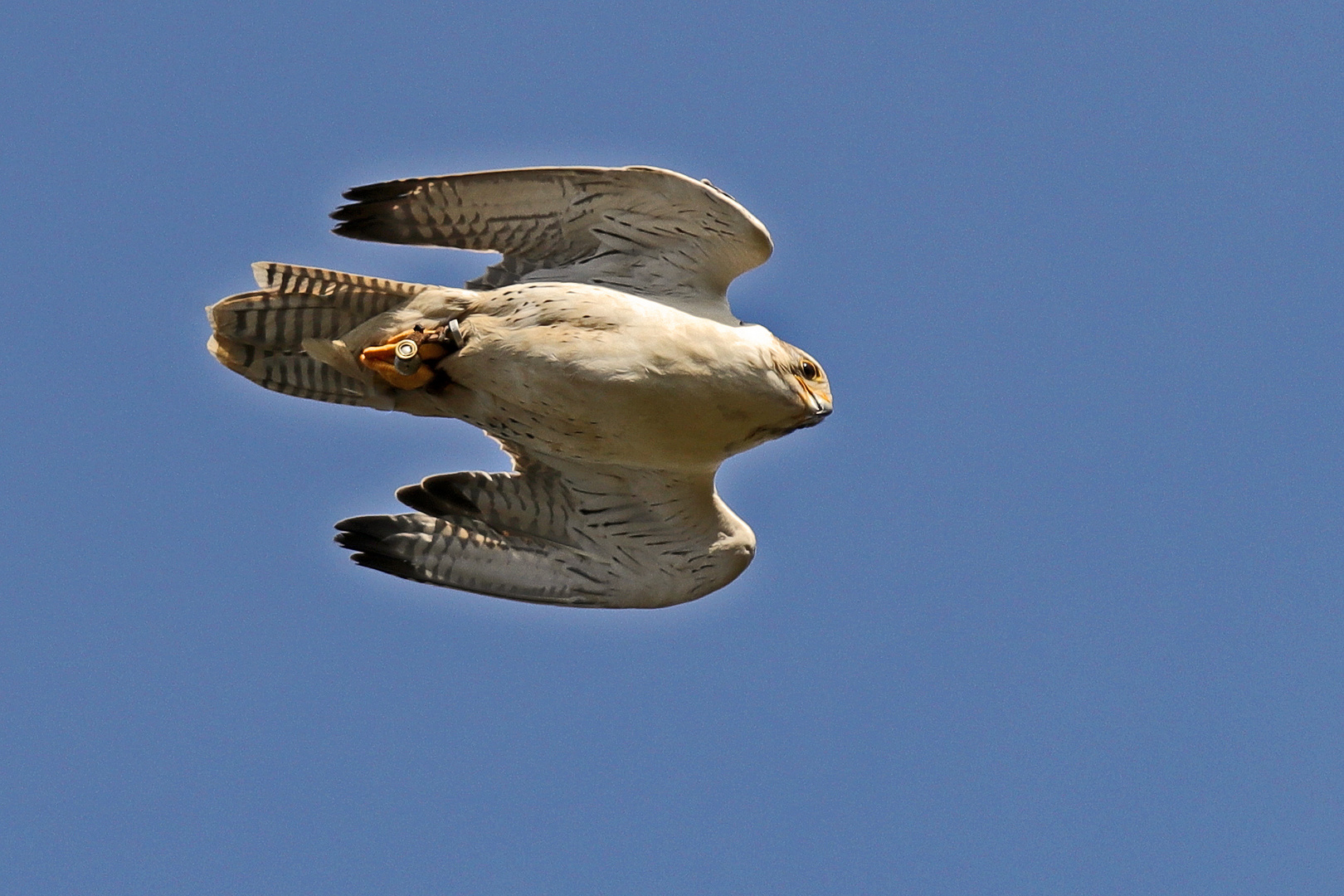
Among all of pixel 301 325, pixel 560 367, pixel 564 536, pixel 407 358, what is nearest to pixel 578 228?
pixel 560 367

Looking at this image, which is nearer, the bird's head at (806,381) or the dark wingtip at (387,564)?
the bird's head at (806,381)

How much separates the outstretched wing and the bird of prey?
0.04 ft

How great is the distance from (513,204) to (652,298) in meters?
1.13

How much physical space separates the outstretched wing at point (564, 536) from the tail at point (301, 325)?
894 millimetres

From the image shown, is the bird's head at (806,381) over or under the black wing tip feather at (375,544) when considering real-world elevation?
over

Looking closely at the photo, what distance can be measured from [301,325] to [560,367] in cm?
192

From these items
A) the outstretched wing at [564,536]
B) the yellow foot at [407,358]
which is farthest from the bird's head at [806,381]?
the yellow foot at [407,358]

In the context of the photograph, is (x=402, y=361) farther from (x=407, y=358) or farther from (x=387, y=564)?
(x=387, y=564)

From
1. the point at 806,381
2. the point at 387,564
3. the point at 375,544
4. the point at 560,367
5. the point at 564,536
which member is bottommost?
the point at 387,564

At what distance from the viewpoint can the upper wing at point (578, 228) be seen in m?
9.23

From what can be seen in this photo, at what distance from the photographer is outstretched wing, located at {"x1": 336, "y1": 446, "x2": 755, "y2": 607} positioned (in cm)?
956

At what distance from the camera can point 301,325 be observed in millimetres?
9469

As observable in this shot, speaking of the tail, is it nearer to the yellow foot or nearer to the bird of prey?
the bird of prey

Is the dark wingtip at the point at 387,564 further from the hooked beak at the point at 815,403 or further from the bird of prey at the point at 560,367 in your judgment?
the hooked beak at the point at 815,403
